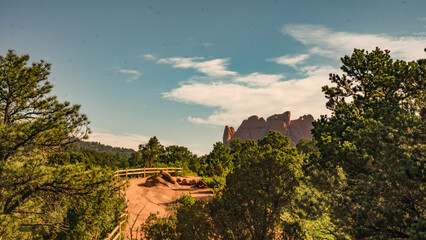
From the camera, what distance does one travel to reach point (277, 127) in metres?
158

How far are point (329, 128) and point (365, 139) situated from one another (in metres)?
3.15

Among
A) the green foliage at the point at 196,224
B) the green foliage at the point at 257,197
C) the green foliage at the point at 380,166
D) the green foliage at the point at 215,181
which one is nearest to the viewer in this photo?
the green foliage at the point at 380,166

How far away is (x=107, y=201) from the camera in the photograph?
12.5m

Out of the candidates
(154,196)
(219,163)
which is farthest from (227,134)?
(154,196)

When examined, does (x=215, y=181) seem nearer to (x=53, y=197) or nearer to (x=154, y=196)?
(x=154, y=196)

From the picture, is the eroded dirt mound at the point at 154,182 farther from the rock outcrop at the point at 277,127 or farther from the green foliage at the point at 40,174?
the rock outcrop at the point at 277,127

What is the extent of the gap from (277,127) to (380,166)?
155224 mm

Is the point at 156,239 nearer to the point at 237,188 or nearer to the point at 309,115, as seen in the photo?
the point at 237,188

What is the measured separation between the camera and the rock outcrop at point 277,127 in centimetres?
15388

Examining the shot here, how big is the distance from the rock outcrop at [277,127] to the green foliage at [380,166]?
136056mm

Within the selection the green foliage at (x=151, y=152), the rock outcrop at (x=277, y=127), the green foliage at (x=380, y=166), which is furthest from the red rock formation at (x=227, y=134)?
the green foliage at (x=380, y=166)

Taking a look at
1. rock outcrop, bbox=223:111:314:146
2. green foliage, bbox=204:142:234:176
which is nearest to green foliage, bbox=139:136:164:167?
green foliage, bbox=204:142:234:176

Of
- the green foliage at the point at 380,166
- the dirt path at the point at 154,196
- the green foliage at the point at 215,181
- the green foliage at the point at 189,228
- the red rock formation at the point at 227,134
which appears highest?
the red rock formation at the point at 227,134

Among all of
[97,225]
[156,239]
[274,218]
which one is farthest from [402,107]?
[97,225]
